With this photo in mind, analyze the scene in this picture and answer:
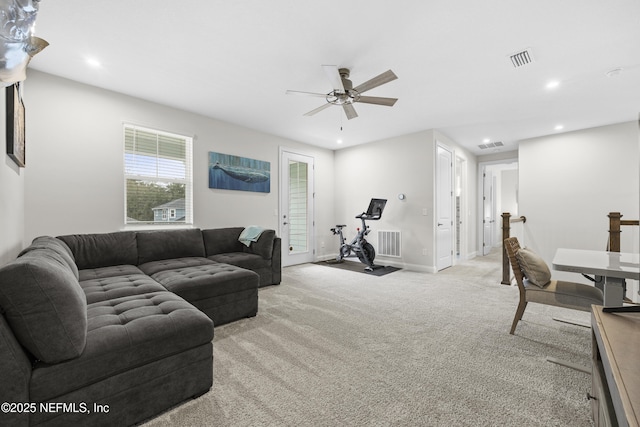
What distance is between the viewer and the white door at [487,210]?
7.08m

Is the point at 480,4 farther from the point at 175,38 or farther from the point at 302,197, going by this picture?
the point at 302,197

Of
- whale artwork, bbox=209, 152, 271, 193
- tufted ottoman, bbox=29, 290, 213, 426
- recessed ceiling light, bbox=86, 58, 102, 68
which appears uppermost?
recessed ceiling light, bbox=86, 58, 102, 68

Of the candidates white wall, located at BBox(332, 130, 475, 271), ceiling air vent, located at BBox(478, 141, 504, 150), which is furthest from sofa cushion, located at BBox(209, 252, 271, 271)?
ceiling air vent, located at BBox(478, 141, 504, 150)

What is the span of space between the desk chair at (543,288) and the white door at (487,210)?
5.25 metres

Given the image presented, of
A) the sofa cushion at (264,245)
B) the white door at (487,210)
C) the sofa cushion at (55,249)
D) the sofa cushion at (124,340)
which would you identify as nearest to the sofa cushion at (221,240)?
the sofa cushion at (264,245)

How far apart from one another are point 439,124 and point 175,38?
13.4 feet

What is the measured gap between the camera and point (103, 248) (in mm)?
3039

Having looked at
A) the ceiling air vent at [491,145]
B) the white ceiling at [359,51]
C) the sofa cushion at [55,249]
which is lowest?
the sofa cushion at [55,249]

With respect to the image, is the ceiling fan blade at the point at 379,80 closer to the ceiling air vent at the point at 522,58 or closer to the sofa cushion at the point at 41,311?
the ceiling air vent at the point at 522,58

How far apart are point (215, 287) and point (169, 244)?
1.39 m

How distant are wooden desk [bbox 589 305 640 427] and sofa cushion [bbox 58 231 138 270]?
3955 millimetres

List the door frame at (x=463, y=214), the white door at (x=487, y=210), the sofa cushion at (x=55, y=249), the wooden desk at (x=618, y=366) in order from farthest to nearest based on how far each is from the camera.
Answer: the white door at (x=487, y=210)
the door frame at (x=463, y=214)
the sofa cushion at (x=55, y=249)
the wooden desk at (x=618, y=366)

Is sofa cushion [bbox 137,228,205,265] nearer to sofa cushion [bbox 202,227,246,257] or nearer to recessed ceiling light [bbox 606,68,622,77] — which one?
sofa cushion [bbox 202,227,246,257]

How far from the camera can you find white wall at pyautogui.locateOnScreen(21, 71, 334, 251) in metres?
2.92
